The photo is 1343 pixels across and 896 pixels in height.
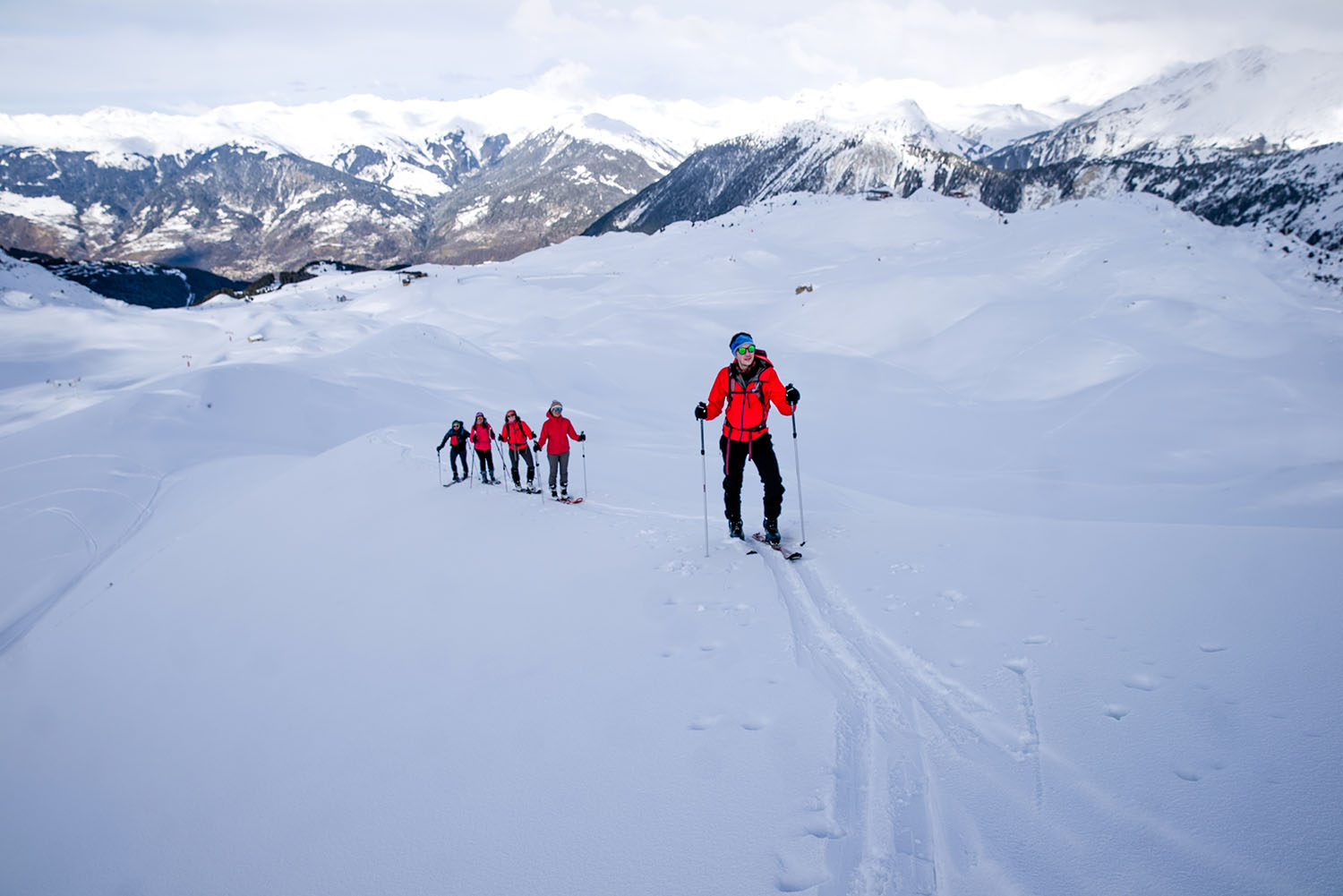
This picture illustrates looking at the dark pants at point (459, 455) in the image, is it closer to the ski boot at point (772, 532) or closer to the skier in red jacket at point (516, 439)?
the skier in red jacket at point (516, 439)

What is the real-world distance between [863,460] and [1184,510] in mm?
5939

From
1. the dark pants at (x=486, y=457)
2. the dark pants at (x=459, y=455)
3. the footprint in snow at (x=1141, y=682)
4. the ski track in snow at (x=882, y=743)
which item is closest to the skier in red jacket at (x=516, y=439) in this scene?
the dark pants at (x=486, y=457)

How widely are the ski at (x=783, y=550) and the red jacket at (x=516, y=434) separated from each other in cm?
586

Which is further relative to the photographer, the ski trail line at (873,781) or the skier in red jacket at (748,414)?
the skier in red jacket at (748,414)

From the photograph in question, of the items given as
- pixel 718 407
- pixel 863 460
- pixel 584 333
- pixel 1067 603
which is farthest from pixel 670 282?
pixel 1067 603

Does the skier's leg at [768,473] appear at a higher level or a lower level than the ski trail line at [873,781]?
higher

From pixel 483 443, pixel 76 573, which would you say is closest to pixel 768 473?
pixel 483 443

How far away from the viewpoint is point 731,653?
14.9 ft

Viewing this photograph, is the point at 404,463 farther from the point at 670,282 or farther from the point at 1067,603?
the point at 670,282

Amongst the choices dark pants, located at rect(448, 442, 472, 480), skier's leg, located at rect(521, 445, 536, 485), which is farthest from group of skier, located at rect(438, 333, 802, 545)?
dark pants, located at rect(448, 442, 472, 480)

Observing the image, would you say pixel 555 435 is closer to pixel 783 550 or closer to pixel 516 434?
pixel 516 434

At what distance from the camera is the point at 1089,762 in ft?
10.0

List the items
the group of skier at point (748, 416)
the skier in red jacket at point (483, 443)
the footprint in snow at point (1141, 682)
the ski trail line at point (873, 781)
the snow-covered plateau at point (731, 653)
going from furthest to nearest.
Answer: the skier in red jacket at point (483, 443) < the group of skier at point (748, 416) < the footprint in snow at point (1141, 682) < the snow-covered plateau at point (731, 653) < the ski trail line at point (873, 781)

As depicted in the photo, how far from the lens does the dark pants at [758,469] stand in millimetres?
6746
